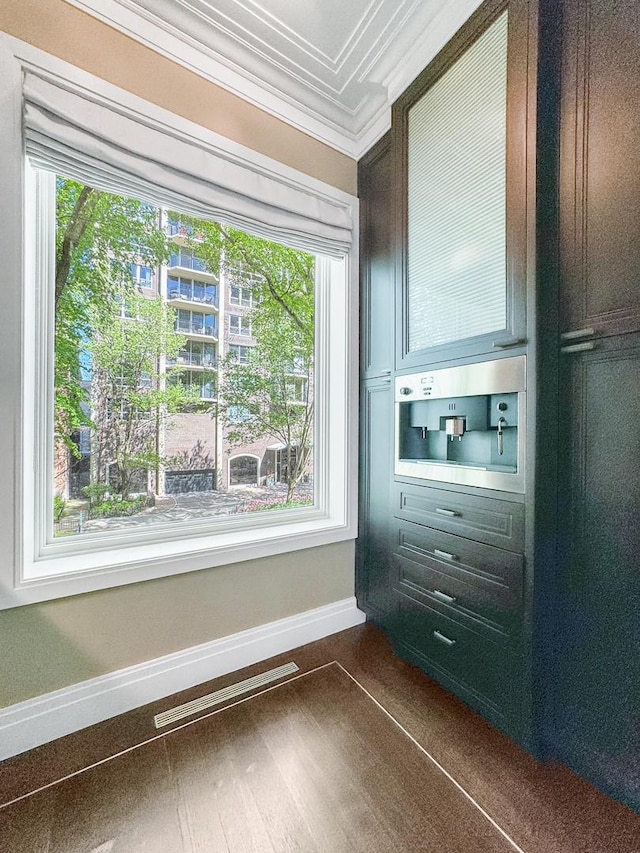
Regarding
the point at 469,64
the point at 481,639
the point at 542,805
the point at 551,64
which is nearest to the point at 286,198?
the point at 469,64

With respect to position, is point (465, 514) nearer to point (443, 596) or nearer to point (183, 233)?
point (443, 596)

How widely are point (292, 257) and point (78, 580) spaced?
190 cm

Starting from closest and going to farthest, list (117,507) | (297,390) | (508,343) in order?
1. (508,343)
2. (117,507)
3. (297,390)

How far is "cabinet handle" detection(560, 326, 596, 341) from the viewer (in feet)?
3.73

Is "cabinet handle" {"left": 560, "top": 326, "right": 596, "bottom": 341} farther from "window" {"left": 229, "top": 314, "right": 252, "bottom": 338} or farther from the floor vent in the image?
the floor vent

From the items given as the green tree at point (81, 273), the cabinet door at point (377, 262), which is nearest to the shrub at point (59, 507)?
the green tree at point (81, 273)

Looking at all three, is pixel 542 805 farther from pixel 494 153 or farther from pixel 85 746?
pixel 494 153

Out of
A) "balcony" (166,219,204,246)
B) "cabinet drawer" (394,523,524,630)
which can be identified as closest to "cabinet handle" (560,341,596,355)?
"cabinet drawer" (394,523,524,630)

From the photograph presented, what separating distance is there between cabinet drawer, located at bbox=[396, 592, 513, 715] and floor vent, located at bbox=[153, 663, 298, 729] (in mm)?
590

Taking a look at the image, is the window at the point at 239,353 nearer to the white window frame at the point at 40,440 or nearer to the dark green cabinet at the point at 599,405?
the white window frame at the point at 40,440

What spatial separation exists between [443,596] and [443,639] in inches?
7.0

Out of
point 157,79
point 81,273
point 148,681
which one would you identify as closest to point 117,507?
point 148,681

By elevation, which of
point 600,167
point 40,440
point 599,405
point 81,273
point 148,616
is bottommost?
point 148,616

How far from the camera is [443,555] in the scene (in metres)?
1.54
